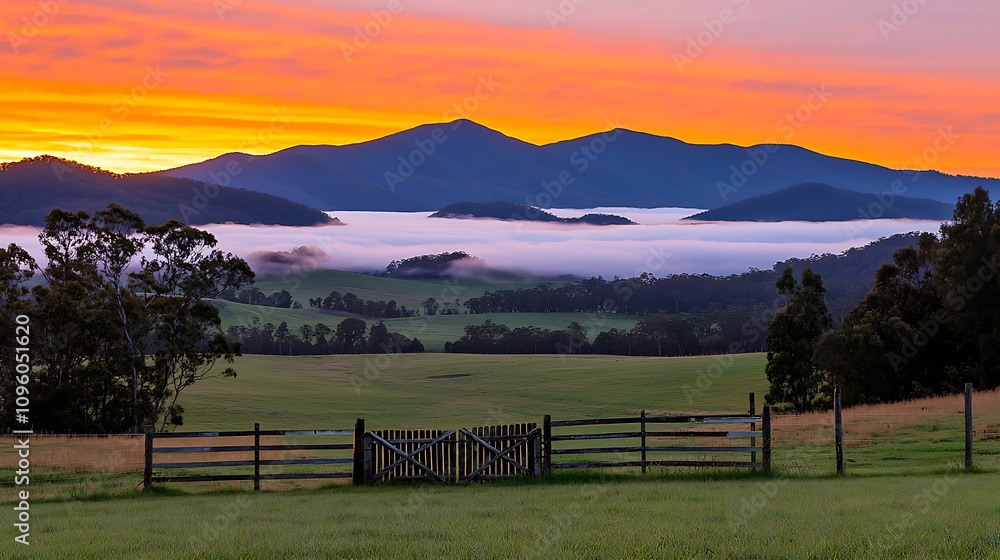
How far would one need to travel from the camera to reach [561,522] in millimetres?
14133

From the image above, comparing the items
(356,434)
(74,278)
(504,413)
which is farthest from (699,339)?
(356,434)

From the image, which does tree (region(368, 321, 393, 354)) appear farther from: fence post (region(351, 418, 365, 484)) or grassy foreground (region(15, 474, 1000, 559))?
grassy foreground (region(15, 474, 1000, 559))

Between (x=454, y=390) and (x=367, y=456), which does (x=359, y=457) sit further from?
(x=454, y=390)

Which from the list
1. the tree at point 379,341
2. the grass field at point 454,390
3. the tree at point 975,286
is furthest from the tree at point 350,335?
the tree at point 975,286

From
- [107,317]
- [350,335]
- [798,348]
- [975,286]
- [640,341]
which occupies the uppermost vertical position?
[975,286]

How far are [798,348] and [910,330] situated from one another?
7.27 metres

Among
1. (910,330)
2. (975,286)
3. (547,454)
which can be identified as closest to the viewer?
(547,454)

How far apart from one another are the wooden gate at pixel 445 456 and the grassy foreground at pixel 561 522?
1182mm

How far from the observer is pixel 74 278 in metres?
59.4

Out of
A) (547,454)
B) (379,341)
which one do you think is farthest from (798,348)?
(379,341)

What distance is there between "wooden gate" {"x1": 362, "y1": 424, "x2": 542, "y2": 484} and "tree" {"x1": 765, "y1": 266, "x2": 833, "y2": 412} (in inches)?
1875

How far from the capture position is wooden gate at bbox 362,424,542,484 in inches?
842

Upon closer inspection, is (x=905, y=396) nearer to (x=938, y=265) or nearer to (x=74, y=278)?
(x=938, y=265)

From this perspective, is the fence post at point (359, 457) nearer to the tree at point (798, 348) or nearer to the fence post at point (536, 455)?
the fence post at point (536, 455)
